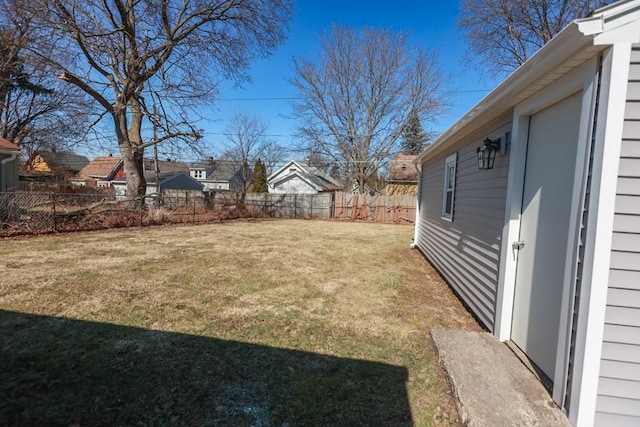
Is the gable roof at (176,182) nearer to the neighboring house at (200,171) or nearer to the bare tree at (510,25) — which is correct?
the neighboring house at (200,171)

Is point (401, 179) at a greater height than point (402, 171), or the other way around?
point (402, 171)

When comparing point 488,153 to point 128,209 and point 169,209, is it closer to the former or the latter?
point 128,209

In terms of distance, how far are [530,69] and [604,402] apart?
228 cm

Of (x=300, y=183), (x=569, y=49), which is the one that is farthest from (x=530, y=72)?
(x=300, y=183)

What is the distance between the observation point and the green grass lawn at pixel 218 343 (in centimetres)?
200

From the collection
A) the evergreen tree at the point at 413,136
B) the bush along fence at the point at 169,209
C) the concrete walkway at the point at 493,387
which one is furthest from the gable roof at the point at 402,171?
the concrete walkway at the point at 493,387

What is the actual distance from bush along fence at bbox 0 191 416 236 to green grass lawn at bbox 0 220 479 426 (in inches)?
134

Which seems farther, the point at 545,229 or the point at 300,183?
the point at 300,183

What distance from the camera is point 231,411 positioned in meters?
1.98

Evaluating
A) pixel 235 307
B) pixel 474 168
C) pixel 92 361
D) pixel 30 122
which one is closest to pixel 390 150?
pixel 474 168

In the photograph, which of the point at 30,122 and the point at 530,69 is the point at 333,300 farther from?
the point at 30,122

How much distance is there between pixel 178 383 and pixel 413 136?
23.0m

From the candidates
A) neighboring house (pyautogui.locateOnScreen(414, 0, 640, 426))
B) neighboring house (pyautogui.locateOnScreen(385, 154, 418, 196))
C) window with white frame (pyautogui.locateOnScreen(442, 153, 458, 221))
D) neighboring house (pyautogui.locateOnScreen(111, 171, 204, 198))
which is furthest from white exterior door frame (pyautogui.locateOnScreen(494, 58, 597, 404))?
neighboring house (pyautogui.locateOnScreen(111, 171, 204, 198))

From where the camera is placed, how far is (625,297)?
1807 millimetres
